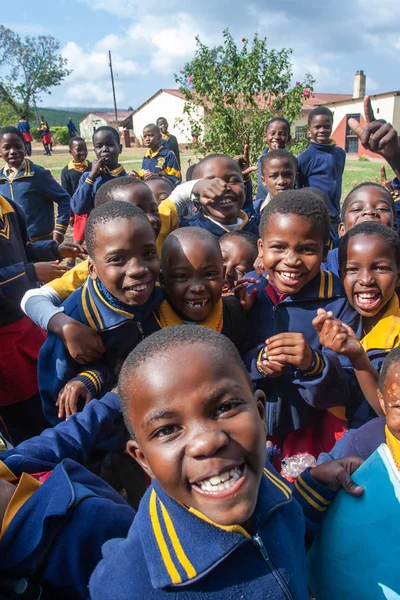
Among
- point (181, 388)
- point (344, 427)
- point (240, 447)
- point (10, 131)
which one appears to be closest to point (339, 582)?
point (240, 447)

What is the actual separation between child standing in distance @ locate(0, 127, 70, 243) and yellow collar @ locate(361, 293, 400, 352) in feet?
12.3

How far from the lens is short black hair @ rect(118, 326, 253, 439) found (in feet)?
3.34

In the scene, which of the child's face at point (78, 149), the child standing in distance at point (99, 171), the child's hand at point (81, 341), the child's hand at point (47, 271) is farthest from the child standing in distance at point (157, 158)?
the child's hand at point (81, 341)

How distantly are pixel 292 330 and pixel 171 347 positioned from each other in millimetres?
952

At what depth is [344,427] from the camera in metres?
1.81

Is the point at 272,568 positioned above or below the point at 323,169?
below

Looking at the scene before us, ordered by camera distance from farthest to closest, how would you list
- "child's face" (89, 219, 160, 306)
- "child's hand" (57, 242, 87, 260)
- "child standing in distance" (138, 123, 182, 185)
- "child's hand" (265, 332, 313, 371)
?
1. "child standing in distance" (138, 123, 182, 185)
2. "child's hand" (57, 242, 87, 260)
3. "child's face" (89, 219, 160, 306)
4. "child's hand" (265, 332, 313, 371)

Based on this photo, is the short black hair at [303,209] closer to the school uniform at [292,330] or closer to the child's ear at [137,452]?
the school uniform at [292,330]

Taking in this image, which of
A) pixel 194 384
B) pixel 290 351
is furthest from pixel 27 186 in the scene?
pixel 194 384

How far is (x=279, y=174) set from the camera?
3516 millimetres

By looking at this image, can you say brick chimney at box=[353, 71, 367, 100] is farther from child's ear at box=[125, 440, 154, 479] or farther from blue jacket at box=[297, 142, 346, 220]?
child's ear at box=[125, 440, 154, 479]

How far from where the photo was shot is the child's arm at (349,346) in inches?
58.5

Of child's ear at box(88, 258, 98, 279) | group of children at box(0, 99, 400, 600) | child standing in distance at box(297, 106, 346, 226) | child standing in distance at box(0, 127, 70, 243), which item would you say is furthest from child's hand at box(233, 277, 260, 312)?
child standing in distance at box(0, 127, 70, 243)

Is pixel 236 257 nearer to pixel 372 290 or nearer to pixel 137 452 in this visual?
pixel 372 290
